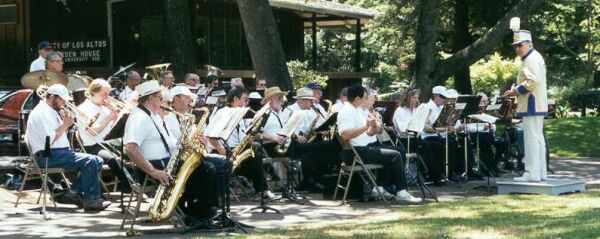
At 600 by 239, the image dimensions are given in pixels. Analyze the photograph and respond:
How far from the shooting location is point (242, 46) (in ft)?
102

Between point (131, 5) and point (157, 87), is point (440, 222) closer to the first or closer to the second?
point (157, 87)

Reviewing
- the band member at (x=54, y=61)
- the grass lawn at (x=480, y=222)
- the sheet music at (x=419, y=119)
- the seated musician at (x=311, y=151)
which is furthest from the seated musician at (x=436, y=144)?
the band member at (x=54, y=61)

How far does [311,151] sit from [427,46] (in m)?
8.82

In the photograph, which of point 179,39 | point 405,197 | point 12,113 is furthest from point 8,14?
point 405,197

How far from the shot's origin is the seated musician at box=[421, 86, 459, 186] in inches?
617

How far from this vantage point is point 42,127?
11727 mm

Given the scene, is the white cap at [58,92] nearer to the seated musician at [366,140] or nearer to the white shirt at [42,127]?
the white shirt at [42,127]

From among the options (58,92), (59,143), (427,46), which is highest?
(427,46)

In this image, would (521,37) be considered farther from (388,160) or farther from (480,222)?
(480,222)

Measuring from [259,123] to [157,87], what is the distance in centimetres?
155

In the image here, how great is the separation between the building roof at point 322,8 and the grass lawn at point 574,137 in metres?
7.74

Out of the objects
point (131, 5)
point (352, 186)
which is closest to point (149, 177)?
point (352, 186)

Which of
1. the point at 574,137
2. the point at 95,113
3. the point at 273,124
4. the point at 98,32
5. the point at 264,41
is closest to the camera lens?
the point at 95,113

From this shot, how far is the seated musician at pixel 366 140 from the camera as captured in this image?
12891 millimetres
